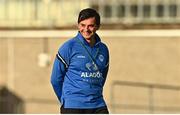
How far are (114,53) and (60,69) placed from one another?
28.2 ft

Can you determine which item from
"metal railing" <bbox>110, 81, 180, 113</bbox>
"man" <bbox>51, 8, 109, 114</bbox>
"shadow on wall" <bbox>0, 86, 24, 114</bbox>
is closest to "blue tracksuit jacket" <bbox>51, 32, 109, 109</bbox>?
"man" <bbox>51, 8, 109, 114</bbox>

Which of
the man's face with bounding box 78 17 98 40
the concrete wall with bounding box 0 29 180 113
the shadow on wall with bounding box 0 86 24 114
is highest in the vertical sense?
the man's face with bounding box 78 17 98 40

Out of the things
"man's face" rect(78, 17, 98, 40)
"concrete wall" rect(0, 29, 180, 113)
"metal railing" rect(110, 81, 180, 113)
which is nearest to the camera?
"man's face" rect(78, 17, 98, 40)

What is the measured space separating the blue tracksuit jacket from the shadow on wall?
8.52 m

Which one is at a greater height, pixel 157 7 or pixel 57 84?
pixel 157 7

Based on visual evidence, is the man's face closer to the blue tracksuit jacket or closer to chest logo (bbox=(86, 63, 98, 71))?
the blue tracksuit jacket

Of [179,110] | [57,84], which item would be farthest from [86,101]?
[179,110]

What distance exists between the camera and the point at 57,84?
646 centimetres

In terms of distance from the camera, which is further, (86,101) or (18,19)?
(18,19)

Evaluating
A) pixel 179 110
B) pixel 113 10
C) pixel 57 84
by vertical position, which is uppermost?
pixel 113 10

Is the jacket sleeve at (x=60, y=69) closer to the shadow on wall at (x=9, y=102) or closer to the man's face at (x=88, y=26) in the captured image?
the man's face at (x=88, y=26)

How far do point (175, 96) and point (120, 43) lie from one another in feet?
4.67

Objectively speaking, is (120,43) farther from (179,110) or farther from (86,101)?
(86,101)

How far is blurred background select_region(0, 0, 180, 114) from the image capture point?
581 inches
